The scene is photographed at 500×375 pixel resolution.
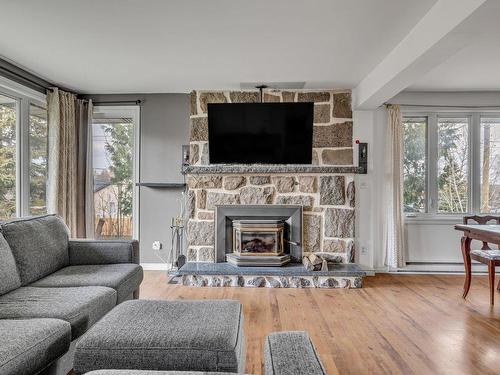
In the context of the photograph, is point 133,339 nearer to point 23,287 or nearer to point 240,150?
point 23,287

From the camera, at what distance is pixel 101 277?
2.49 meters

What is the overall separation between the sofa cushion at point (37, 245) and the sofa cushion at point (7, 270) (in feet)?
0.24

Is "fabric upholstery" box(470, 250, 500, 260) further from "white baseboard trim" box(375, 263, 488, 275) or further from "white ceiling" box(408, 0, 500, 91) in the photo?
"white ceiling" box(408, 0, 500, 91)

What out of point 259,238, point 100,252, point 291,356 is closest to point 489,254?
point 259,238

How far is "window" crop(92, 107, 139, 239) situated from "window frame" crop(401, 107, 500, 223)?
3761 millimetres

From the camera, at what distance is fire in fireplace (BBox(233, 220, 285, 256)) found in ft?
13.4

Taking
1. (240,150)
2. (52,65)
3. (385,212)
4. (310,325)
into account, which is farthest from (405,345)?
(52,65)

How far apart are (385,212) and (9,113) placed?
4515 millimetres

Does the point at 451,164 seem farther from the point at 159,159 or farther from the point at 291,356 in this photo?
the point at 291,356

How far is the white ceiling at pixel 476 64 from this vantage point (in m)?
1.96

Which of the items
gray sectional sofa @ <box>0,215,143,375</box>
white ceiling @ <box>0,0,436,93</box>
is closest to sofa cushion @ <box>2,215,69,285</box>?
gray sectional sofa @ <box>0,215,143,375</box>

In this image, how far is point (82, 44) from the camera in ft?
9.84

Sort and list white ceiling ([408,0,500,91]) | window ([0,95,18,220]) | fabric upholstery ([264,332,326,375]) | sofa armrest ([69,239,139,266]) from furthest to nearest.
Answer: window ([0,95,18,220]) → sofa armrest ([69,239,139,266]) → white ceiling ([408,0,500,91]) → fabric upholstery ([264,332,326,375])

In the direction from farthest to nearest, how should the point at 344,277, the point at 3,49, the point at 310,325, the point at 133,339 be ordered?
the point at 344,277 → the point at 3,49 → the point at 310,325 → the point at 133,339
